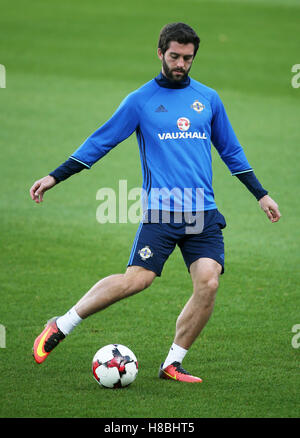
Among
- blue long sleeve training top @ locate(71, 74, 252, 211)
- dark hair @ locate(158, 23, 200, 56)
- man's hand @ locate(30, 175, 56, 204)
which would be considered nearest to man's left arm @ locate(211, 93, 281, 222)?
blue long sleeve training top @ locate(71, 74, 252, 211)

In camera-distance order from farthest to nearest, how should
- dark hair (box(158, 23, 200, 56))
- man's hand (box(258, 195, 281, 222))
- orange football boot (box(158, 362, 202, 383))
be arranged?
1. man's hand (box(258, 195, 281, 222))
2. orange football boot (box(158, 362, 202, 383))
3. dark hair (box(158, 23, 200, 56))

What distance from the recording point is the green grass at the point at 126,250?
235 inches

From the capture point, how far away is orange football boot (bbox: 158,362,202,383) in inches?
244

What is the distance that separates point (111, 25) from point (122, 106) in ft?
73.5

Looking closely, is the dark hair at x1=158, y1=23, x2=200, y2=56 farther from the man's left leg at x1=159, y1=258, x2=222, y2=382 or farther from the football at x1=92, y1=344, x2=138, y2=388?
the football at x1=92, y1=344, x2=138, y2=388

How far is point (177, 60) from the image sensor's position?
20.1 ft

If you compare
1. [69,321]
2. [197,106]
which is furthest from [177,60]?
[69,321]

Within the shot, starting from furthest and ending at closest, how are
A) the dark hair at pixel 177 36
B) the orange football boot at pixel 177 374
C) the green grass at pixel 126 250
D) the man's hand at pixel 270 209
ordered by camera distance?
1. the man's hand at pixel 270 209
2. the orange football boot at pixel 177 374
3. the dark hair at pixel 177 36
4. the green grass at pixel 126 250

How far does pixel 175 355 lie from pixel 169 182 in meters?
1.35

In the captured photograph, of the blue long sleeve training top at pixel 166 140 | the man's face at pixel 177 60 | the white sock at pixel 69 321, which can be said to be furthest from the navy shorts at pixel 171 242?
the man's face at pixel 177 60

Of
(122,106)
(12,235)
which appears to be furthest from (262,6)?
(122,106)

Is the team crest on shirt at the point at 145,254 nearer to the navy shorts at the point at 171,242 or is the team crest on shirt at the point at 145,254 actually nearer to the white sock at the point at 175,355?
the navy shorts at the point at 171,242

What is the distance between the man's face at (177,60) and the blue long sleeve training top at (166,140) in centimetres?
13
